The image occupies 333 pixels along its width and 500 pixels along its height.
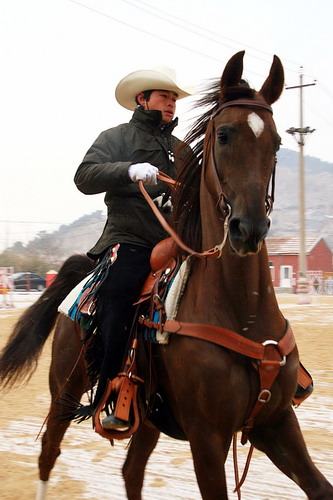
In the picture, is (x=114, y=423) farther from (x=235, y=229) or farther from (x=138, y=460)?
(x=235, y=229)

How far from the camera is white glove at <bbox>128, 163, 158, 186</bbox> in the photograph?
357 cm

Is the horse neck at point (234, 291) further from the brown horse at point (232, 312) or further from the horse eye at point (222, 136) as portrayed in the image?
the horse eye at point (222, 136)

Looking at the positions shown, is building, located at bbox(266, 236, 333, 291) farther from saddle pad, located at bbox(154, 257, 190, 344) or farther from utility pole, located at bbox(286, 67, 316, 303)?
saddle pad, located at bbox(154, 257, 190, 344)

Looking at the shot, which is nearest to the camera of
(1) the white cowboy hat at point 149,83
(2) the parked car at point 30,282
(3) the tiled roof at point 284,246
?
(1) the white cowboy hat at point 149,83

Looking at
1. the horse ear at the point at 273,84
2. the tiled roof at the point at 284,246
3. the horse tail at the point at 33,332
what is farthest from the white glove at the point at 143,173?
the tiled roof at the point at 284,246

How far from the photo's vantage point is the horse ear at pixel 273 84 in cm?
330

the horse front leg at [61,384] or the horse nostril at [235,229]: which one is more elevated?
the horse nostril at [235,229]

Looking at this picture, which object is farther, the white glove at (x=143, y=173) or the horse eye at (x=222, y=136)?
the white glove at (x=143, y=173)

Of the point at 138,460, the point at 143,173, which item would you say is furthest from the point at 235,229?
the point at 138,460

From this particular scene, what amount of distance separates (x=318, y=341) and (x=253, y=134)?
9946 mm

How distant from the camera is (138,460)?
4.34 m

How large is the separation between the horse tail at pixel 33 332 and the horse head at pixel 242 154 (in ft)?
7.00

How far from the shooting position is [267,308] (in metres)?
3.31

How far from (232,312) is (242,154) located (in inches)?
33.1
